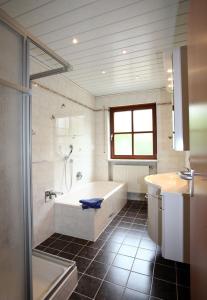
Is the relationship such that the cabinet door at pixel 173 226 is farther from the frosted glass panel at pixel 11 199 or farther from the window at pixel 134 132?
the window at pixel 134 132

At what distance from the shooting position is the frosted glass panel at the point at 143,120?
3.99 m

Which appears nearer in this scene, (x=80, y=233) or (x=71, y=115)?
(x=80, y=233)

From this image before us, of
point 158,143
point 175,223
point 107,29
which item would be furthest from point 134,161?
point 107,29

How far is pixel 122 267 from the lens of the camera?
1831 millimetres

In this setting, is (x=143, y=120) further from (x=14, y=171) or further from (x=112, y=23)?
(x=14, y=171)

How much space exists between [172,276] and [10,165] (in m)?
1.82

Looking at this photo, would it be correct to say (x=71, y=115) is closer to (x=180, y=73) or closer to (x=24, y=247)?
(x=180, y=73)

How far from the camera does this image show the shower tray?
4.52 feet

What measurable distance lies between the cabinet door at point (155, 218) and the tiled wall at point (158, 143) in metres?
1.62

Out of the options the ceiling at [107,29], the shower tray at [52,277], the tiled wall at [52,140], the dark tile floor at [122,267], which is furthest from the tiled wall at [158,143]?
the shower tray at [52,277]

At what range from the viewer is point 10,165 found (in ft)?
3.06

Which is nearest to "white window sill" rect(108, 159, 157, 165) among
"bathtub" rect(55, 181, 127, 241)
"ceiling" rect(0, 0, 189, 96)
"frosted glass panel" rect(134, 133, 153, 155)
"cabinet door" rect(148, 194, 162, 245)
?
"frosted glass panel" rect(134, 133, 153, 155)

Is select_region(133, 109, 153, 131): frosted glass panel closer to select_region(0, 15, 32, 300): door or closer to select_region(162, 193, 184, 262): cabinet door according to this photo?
select_region(162, 193, 184, 262): cabinet door

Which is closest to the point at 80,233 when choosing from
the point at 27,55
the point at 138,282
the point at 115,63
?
the point at 138,282
